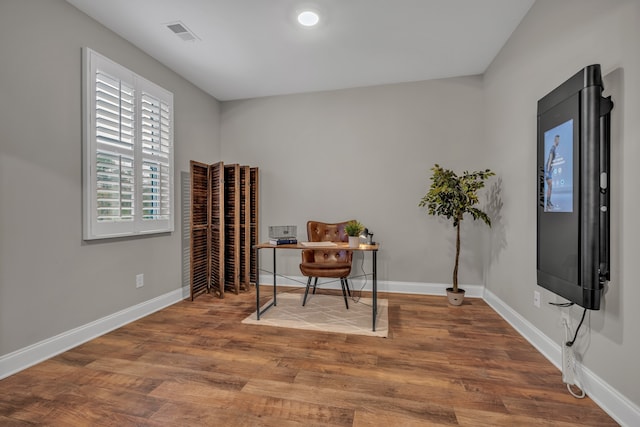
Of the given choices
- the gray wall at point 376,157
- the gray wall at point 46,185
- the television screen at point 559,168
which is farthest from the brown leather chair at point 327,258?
the television screen at point 559,168

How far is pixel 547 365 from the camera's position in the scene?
2.09m

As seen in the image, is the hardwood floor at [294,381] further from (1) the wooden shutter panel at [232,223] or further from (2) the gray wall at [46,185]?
(1) the wooden shutter panel at [232,223]

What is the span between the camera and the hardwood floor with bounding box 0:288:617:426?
1.59 m

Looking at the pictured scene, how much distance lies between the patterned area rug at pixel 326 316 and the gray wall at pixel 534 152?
127 cm

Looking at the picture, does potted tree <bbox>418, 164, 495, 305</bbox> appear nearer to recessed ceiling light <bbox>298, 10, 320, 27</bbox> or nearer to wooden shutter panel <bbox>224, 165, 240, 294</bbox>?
recessed ceiling light <bbox>298, 10, 320, 27</bbox>

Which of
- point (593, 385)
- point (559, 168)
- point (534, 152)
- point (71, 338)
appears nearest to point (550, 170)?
point (559, 168)

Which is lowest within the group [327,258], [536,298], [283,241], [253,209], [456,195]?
[536,298]

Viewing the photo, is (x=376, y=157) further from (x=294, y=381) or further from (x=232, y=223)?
(x=294, y=381)

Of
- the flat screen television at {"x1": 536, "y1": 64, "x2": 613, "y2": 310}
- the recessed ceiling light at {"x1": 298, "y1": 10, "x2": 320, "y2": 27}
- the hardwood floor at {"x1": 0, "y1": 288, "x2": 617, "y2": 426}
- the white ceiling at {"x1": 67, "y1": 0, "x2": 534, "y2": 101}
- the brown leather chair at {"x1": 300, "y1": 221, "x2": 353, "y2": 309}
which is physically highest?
the white ceiling at {"x1": 67, "y1": 0, "x2": 534, "y2": 101}

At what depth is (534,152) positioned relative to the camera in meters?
2.43

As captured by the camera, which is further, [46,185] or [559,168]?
[46,185]

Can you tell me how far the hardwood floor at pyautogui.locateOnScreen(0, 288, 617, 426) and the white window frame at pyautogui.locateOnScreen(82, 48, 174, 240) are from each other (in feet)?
3.18

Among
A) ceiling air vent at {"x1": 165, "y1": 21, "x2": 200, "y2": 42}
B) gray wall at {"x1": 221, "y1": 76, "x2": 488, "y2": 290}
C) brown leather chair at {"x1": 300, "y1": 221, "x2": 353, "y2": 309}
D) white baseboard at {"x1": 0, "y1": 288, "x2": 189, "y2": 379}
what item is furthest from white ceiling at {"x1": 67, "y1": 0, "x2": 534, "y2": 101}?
white baseboard at {"x1": 0, "y1": 288, "x2": 189, "y2": 379}

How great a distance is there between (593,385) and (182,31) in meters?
3.90
